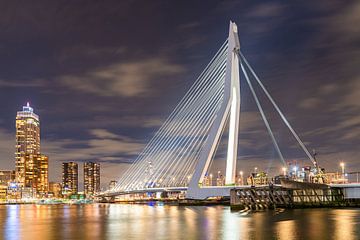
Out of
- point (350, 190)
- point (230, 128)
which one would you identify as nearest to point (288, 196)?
point (350, 190)

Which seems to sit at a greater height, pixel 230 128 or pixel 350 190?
pixel 230 128

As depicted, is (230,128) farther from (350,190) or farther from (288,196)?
(350,190)

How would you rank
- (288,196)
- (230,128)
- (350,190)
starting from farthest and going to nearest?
(288,196)
(350,190)
(230,128)

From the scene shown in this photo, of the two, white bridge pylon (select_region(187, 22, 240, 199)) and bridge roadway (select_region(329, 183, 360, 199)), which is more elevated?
white bridge pylon (select_region(187, 22, 240, 199))

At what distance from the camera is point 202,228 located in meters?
35.1

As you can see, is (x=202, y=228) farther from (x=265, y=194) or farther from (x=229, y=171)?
(x=265, y=194)

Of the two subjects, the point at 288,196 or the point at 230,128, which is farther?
the point at 288,196

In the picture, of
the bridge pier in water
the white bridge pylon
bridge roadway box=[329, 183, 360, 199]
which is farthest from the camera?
the bridge pier in water

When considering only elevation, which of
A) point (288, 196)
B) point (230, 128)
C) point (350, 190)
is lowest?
point (288, 196)

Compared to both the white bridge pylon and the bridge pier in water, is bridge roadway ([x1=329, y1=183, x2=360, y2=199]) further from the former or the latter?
the white bridge pylon

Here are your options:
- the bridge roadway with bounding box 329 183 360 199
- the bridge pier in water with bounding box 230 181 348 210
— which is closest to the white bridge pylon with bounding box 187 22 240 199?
the bridge pier in water with bounding box 230 181 348 210

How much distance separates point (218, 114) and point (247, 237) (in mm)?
26335

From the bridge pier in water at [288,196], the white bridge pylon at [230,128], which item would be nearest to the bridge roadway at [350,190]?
the bridge pier in water at [288,196]

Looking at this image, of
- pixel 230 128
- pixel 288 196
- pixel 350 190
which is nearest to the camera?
pixel 230 128
